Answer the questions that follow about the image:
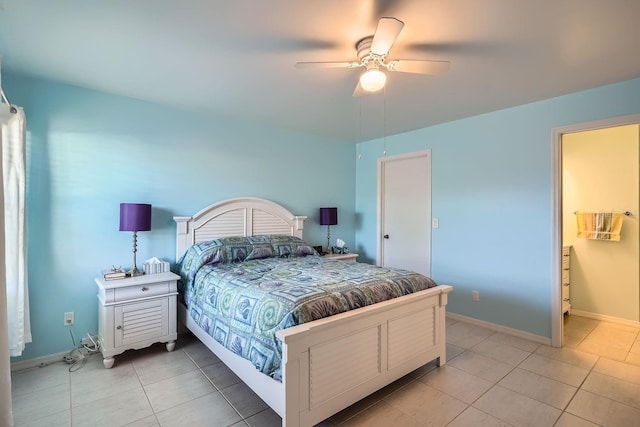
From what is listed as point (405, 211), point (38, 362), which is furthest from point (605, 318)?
point (38, 362)

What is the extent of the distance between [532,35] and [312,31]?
1.39 meters

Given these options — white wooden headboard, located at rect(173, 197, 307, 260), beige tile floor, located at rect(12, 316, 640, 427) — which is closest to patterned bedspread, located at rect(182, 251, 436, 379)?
beige tile floor, located at rect(12, 316, 640, 427)

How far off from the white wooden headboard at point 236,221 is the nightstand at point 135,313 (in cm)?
57

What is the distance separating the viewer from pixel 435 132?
13.1 feet

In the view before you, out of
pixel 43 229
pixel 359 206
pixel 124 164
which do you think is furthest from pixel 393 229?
pixel 43 229

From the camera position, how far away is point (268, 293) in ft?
6.60

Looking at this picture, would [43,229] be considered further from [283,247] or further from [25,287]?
[283,247]

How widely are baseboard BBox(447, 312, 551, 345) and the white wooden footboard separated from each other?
1.30 metres

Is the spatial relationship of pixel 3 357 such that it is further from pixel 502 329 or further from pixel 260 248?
pixel 502 329

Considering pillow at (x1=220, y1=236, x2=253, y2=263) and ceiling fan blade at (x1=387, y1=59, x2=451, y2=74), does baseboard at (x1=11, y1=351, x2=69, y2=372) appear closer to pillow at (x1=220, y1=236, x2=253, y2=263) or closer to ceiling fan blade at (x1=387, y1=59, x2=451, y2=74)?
pillow at (x1=220, y1=236, x2=253, y2=263)

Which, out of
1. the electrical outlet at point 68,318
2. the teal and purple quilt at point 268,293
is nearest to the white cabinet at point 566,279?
the teal and purple quilt at point 268,293

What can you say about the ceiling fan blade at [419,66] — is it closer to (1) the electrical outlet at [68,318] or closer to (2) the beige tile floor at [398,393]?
(2) the beige tile floor at [398,393]

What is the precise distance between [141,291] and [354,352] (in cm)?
190

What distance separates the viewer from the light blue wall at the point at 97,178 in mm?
2596
